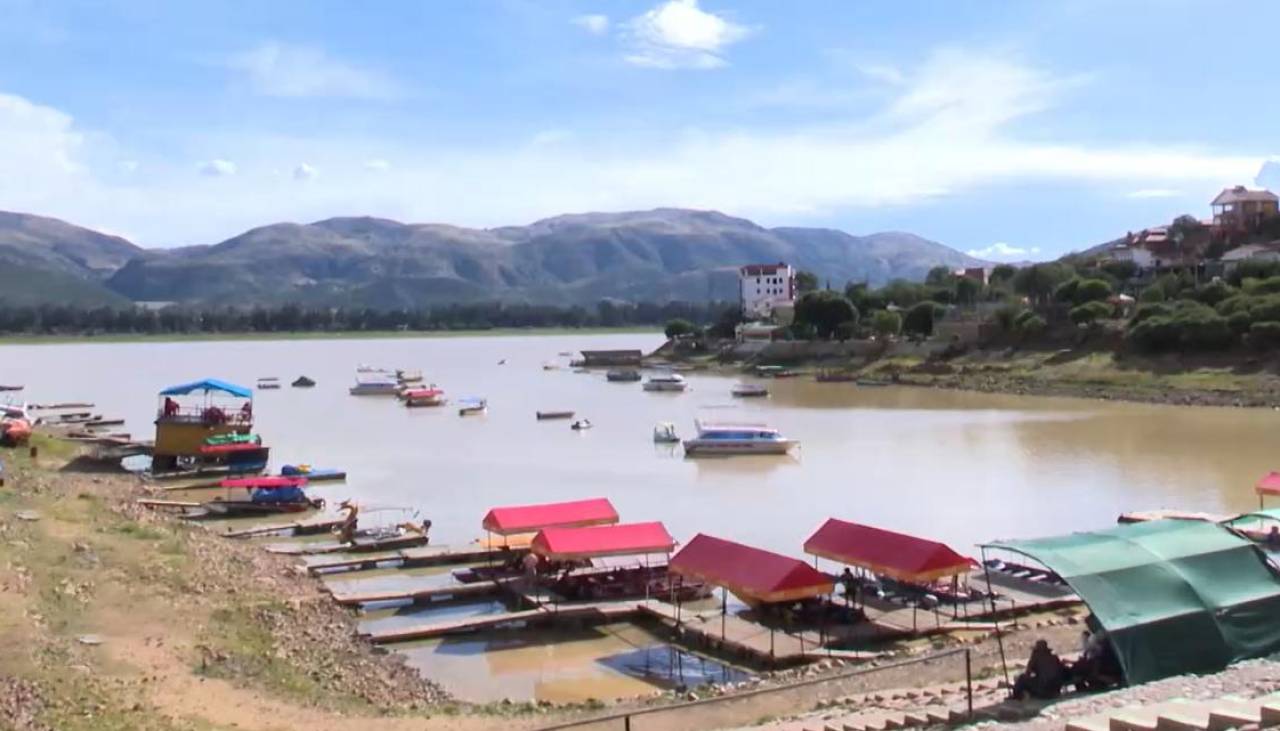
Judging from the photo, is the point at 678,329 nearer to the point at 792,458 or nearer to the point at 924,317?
the point at 924,317

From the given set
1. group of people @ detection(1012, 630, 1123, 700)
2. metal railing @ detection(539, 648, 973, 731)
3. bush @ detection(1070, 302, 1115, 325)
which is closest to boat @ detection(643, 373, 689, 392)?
→ bush @ detection(1070, 302, 1115, 325)

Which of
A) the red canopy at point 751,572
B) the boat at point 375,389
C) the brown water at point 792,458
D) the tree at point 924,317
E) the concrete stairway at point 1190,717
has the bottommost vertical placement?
the brown water at point 792,458

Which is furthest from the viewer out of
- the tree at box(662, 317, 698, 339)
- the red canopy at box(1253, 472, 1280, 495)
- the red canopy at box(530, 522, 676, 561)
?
the tree at box(662, 317, 698, 339)

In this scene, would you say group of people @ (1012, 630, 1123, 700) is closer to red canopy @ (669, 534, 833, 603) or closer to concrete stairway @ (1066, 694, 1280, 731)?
concrete stairway @ (1066, 694, 1280, 731)

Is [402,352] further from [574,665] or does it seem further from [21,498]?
[574,665]

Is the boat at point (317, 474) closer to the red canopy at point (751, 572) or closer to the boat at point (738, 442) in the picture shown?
the boat at point (738, 442)

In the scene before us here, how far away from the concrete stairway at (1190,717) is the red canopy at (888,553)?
9.15 meters

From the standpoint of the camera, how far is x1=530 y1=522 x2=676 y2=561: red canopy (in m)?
21.3

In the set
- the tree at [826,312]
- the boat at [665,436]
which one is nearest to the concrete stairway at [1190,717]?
the boat at [665,436]

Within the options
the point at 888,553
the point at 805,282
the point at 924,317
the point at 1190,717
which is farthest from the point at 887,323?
the point at 1190,717

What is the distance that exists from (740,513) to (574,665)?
14.7 m

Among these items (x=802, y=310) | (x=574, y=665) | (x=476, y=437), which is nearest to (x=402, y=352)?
(x=802, y=310)

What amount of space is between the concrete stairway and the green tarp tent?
2815mm

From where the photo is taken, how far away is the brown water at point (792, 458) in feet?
102
